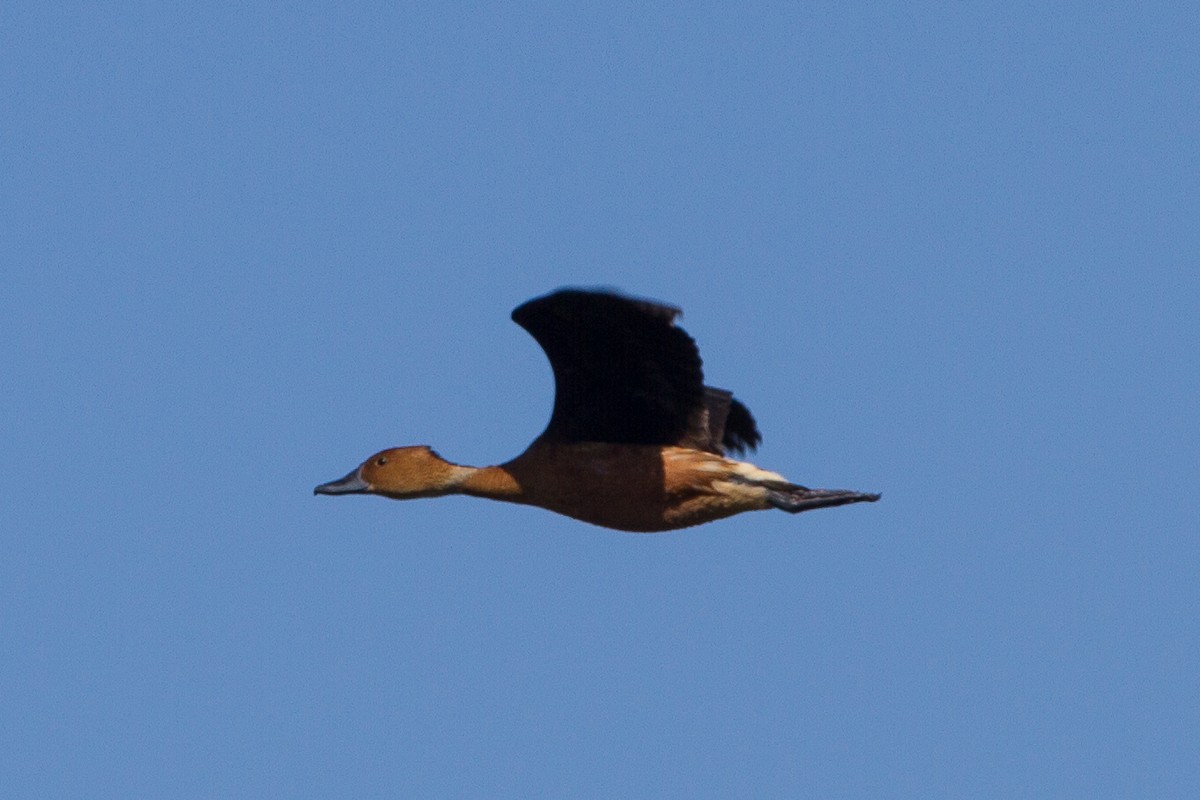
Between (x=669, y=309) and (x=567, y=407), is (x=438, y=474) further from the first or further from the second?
(x=669, y=309)

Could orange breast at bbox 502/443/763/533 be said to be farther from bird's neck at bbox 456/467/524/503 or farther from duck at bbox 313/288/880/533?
bird's neck at bbox 456/467/524/503

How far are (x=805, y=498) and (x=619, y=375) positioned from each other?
51.2 inches

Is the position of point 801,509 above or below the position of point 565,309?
below

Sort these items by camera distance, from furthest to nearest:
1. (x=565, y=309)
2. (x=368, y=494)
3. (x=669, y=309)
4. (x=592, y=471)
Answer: (x=368, y=494) < (x=592, y=471) < (x=565, y=309) < (x=669, y=309)

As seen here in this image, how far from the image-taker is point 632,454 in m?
12.7

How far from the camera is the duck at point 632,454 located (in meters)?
12.4

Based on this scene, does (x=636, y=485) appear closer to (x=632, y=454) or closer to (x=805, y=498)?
(x=632, y=454)

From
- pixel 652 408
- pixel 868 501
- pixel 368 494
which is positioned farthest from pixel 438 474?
pixel 868 501

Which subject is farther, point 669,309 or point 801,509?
point 801,509

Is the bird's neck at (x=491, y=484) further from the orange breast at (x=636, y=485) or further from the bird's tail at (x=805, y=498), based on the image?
the bird's tail at (x=805, y=498)

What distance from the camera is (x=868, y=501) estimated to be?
1282 centimetres

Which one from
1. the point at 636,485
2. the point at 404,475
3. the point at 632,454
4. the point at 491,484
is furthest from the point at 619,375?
the point at 404,475

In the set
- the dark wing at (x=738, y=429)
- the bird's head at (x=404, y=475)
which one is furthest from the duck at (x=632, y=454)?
the dark wing at (x=738, y=429)

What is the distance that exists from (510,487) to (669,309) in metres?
2.25
